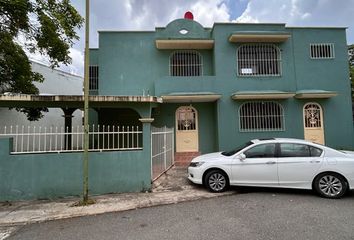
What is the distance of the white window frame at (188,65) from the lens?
11.6 m

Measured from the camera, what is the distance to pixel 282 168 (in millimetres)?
5926

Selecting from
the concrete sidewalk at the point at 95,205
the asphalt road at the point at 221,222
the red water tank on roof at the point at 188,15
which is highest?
the red water tank on roof at the point at 188,15

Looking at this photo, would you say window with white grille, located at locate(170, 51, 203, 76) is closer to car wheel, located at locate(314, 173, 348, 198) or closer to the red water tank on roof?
the red water tank on roof

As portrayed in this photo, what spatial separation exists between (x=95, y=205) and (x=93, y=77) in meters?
8.50

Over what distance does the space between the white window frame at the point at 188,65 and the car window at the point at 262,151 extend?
6361 mm

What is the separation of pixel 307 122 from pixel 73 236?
11243 mm

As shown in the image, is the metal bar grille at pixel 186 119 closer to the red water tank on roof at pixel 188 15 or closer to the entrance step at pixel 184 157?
the entrance step at pixel 184 157

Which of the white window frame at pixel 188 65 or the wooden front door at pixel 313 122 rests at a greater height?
the white window frame at pixel 188 65

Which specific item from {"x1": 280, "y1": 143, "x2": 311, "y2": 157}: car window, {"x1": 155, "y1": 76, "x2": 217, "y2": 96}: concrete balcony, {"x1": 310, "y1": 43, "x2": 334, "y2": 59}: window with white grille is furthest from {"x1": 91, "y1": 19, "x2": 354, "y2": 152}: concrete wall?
{"x1": 280, "y1": 143, "x2": 311, "y2": 157}: car window

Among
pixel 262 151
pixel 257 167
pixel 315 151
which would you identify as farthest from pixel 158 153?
pixel 315 151

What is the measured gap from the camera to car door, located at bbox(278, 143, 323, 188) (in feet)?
19.0

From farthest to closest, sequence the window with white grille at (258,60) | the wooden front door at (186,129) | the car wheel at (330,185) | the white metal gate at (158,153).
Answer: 1. the wooden front door at (186,129)
2. the window with white grille at (258,60)
3. the white metal gate at (158,153)
4. the car wheel at (330,185)

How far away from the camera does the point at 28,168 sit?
5.87 meters

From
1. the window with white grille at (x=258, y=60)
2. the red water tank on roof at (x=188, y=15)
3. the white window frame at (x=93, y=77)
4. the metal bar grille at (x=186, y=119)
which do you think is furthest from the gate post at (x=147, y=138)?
the red water tank on roof at (x=188, y=15)
